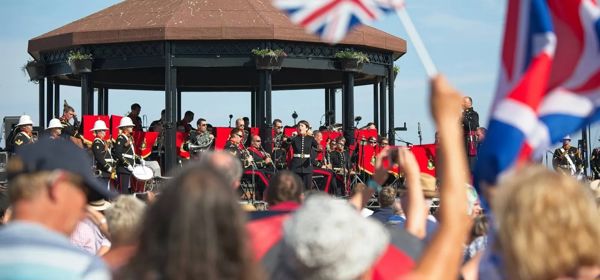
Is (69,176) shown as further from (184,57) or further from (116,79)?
(116,79)

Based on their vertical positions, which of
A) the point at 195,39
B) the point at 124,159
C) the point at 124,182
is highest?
the point at 195,39

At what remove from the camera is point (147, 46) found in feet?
82.1

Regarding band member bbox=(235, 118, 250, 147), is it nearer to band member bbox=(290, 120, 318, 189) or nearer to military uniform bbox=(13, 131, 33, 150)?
band member bbox=(290, 120, 318, 189)

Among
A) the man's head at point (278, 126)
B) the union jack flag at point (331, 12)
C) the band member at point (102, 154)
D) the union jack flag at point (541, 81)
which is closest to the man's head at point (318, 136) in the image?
the man's head at point (278, 126)

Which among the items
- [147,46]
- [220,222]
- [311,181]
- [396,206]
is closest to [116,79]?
[147,46]

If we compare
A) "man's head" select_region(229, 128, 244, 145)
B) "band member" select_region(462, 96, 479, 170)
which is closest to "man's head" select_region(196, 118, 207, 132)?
"man's head" select_region(229, 128, 244, 145)

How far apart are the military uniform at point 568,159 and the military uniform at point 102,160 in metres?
11.6

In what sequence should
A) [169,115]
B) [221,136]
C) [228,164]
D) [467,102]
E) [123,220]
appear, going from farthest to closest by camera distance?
[221,136], [169,115], [467,102], [123,220], [228,164]

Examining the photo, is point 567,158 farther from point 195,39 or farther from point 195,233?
point 195,233

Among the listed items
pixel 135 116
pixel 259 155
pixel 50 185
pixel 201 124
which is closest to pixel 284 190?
pixel 50 185

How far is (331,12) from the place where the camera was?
5645 mm

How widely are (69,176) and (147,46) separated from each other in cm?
2135

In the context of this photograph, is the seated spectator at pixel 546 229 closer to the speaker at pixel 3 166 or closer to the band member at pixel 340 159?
the speaker at pixel 3 166

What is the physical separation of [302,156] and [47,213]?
2083 centimetres
